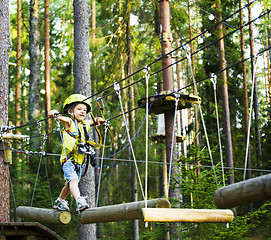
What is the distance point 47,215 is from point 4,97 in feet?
9.89

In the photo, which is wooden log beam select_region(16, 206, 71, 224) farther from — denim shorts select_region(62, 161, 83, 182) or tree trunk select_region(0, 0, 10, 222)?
tree trunk select_region(0, 0, 10, 222)

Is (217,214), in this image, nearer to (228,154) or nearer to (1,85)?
(1,85)

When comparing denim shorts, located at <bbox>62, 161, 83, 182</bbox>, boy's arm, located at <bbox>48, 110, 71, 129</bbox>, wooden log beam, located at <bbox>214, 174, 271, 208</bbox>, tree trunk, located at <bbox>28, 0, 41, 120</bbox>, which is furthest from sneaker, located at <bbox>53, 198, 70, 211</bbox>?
tree trunk, located at <bbox>28, 0, 41, 120</bbox>

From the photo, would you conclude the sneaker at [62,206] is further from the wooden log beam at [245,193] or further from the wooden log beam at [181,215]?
the wooden log beam at [245,193]

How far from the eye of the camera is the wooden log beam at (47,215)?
4496 mm

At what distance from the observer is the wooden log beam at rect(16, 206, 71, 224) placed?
450 centimetres

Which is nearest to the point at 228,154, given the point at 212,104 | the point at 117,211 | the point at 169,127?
the point at 212,104

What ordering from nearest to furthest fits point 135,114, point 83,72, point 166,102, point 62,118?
point 62,118
point 83,72
point 166,102
point 135,114

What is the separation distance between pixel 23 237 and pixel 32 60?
872 cm

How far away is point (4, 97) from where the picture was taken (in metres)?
7.03

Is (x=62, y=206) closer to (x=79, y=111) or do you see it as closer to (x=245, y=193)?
(x=79, y=111)

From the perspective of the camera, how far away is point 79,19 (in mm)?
7785

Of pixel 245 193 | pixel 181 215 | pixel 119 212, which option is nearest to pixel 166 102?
pixel 119 212

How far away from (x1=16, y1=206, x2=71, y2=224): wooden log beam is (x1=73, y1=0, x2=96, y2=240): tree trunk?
1.97 m
